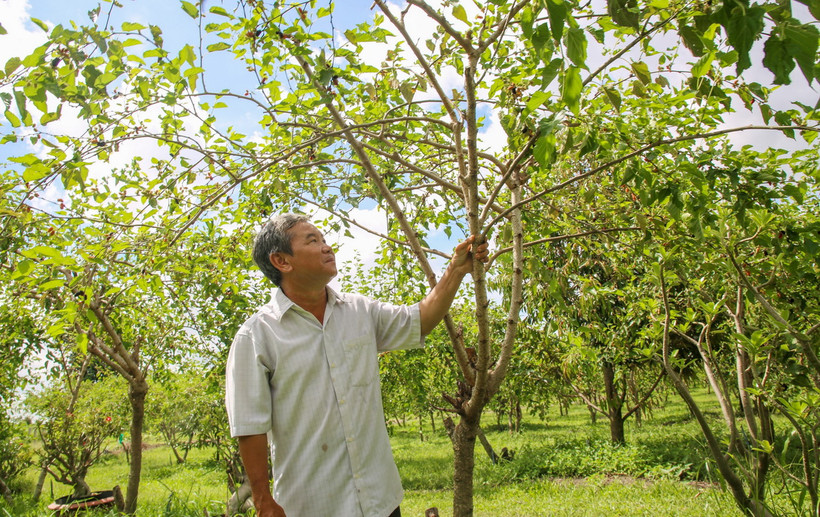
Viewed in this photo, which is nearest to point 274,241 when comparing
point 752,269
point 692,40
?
point 692,40

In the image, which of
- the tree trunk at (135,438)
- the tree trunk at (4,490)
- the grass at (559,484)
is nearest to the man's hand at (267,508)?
the grass at (559,484)

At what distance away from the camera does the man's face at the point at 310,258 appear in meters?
1.86

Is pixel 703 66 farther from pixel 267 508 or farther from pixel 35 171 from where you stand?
pixel 35 171

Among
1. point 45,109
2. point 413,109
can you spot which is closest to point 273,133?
point 413,109

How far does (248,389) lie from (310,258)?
0.52 meters

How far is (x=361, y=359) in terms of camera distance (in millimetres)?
1814

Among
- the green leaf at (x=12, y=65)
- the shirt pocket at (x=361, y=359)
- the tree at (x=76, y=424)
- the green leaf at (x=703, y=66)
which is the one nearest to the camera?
the green leaf at (x=12, y=65)

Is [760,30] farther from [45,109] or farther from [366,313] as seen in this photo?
[45,109]

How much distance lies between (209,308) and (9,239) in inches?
135

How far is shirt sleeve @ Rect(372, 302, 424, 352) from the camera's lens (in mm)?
1929

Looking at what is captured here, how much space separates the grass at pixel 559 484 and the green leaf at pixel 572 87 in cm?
381

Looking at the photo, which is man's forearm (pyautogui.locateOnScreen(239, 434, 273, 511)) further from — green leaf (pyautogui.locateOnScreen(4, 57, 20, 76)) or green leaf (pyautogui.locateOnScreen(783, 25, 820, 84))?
green leaf (pyautogui.locateOnScreen(783, 25, 820, 84))

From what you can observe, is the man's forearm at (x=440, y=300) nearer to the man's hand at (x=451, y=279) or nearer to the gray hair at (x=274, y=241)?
the man's hand at (x=451, y=279)

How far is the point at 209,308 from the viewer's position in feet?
18.3
